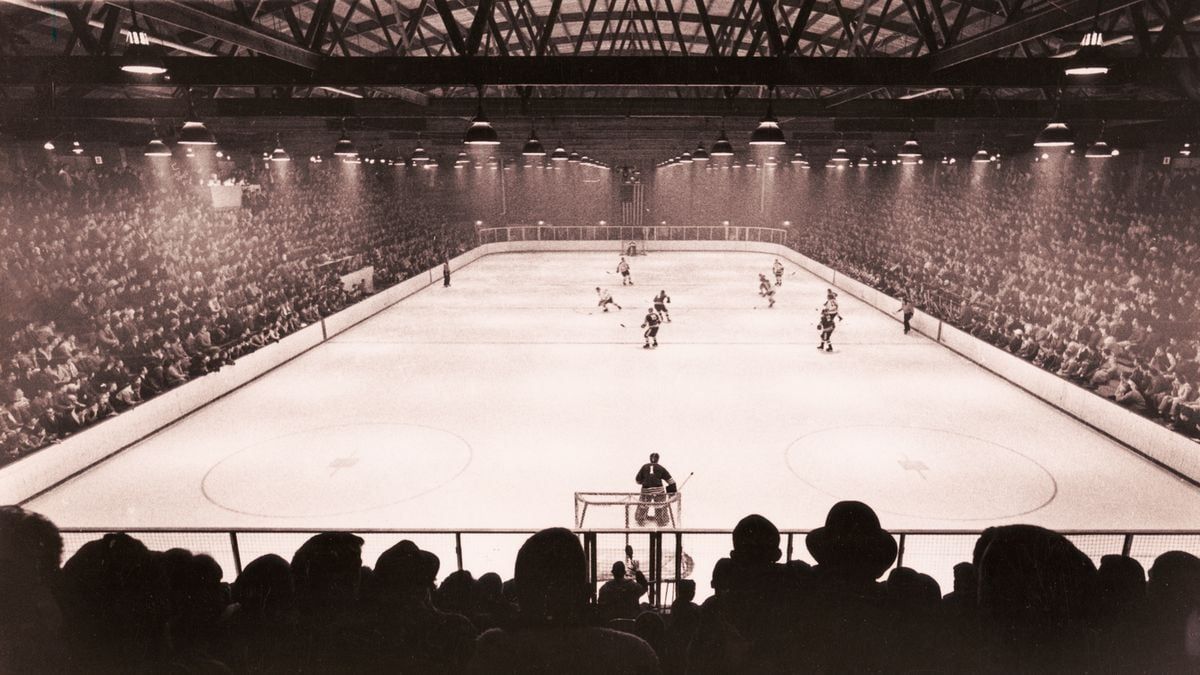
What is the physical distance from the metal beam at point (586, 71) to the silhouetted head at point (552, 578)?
7.76m

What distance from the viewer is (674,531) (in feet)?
16.5

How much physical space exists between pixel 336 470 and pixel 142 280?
13.2m

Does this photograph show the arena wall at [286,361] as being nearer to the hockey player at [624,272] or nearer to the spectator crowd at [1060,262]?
the spectator crowd at [1060,262]

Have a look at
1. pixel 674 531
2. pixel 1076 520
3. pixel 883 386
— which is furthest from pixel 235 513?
pixel 883 386

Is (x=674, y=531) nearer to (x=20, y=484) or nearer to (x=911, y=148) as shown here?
(x=20, y=484)

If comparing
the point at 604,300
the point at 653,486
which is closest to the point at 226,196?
the point at 604,300

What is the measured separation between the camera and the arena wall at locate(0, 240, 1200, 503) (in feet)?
32.3

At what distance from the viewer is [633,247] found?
4009cm

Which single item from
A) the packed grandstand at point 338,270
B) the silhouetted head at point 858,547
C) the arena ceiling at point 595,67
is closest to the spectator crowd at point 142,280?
the packed grandstand at point 338,270

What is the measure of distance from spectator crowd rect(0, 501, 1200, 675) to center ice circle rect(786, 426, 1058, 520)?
6.36m

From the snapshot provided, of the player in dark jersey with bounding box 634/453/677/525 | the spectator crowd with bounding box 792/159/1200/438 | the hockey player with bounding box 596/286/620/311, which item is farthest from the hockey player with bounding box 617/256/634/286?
the player in dark jersey with bounding box 634/453/677/525

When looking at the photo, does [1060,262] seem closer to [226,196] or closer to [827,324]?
[827,324]

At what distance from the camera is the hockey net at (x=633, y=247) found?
40.3m

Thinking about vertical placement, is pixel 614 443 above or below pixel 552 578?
below
